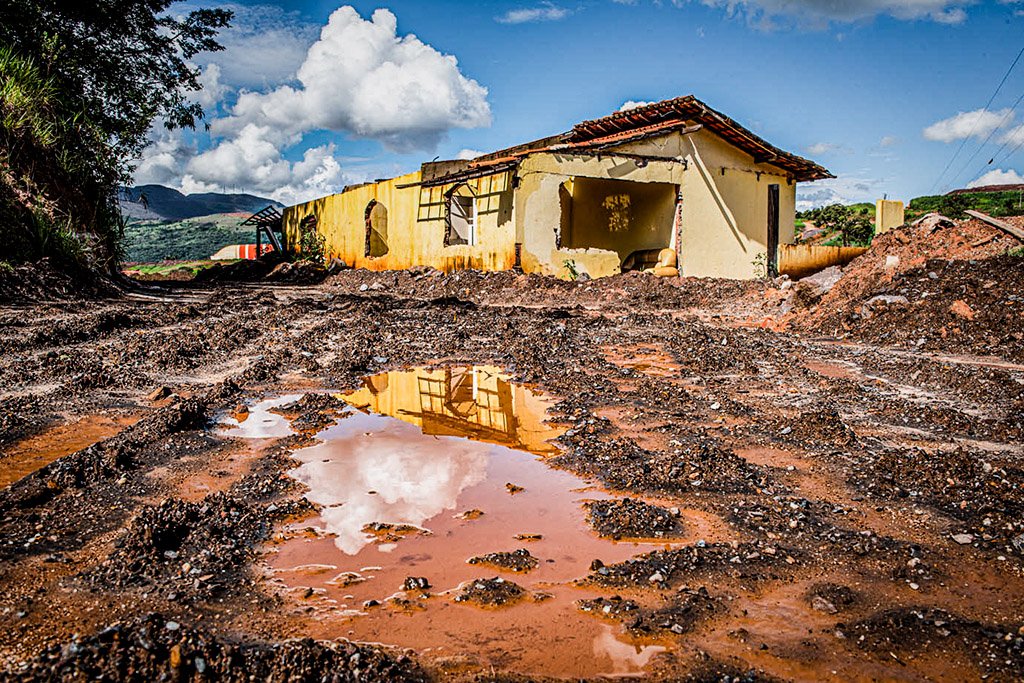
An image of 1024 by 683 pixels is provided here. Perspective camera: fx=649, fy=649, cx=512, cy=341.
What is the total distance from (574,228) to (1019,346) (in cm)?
1293

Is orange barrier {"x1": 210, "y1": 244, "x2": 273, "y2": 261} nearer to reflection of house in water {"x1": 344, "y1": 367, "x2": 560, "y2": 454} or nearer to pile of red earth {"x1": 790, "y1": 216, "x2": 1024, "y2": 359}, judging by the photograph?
pile of red earth {"x1": 790, "y1": 216, "x2": 1024, "y2": 359}

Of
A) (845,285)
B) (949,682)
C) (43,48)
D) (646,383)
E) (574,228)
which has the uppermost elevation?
(43,48)

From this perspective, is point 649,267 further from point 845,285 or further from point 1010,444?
point 1010,444

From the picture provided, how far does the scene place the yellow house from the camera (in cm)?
1574

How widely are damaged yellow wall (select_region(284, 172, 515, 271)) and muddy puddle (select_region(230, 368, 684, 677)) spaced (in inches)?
464

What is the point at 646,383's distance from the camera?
6.22 m

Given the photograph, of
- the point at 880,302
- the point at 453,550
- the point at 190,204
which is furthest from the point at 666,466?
the point at 190,204

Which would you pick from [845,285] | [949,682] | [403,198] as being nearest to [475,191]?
[403,198]

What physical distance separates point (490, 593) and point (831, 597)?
52.8 inches

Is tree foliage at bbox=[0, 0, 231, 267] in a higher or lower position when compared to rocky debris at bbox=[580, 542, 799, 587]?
higher

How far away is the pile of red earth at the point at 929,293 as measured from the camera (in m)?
8.16

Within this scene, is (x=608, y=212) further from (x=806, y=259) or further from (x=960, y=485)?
(x=960, y=485)

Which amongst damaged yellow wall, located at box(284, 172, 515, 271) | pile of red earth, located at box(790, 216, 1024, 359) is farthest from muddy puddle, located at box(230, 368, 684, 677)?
damaged yellow wall, located at box(284, 172, 515, 271)

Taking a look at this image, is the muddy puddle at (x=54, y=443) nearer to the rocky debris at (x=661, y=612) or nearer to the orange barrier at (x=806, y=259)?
the rocky debris at (x=661, y=612)
